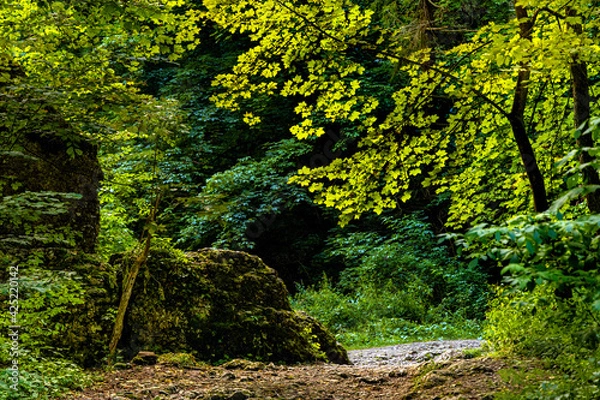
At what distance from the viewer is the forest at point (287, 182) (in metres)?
4.10

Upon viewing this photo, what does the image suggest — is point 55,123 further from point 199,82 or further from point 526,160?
point 199,82

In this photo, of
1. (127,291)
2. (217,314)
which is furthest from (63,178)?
(217,314)

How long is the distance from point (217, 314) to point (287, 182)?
Result: 5.89 ft

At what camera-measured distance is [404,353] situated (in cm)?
873

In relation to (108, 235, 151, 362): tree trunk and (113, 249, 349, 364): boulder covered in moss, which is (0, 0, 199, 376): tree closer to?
(108, 235, 151, 362): tree trunk

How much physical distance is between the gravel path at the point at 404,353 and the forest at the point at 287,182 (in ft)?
2.63

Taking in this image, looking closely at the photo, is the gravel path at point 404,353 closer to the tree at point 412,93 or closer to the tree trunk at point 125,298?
the tree at point 412,93

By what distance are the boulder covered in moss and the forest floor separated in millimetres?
587

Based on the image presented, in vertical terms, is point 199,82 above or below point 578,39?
above

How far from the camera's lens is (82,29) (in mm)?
5055

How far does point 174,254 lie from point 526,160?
4126 mm

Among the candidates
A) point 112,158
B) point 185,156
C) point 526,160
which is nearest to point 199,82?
point 185,156

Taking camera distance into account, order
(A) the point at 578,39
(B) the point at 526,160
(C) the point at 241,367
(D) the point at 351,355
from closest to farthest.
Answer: (A) the point at 578,39 → (B) the point at 526,160 → (C) the point at 241,367 → (D) the point at 351,355

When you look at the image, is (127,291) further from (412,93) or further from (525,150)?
(525,150)
